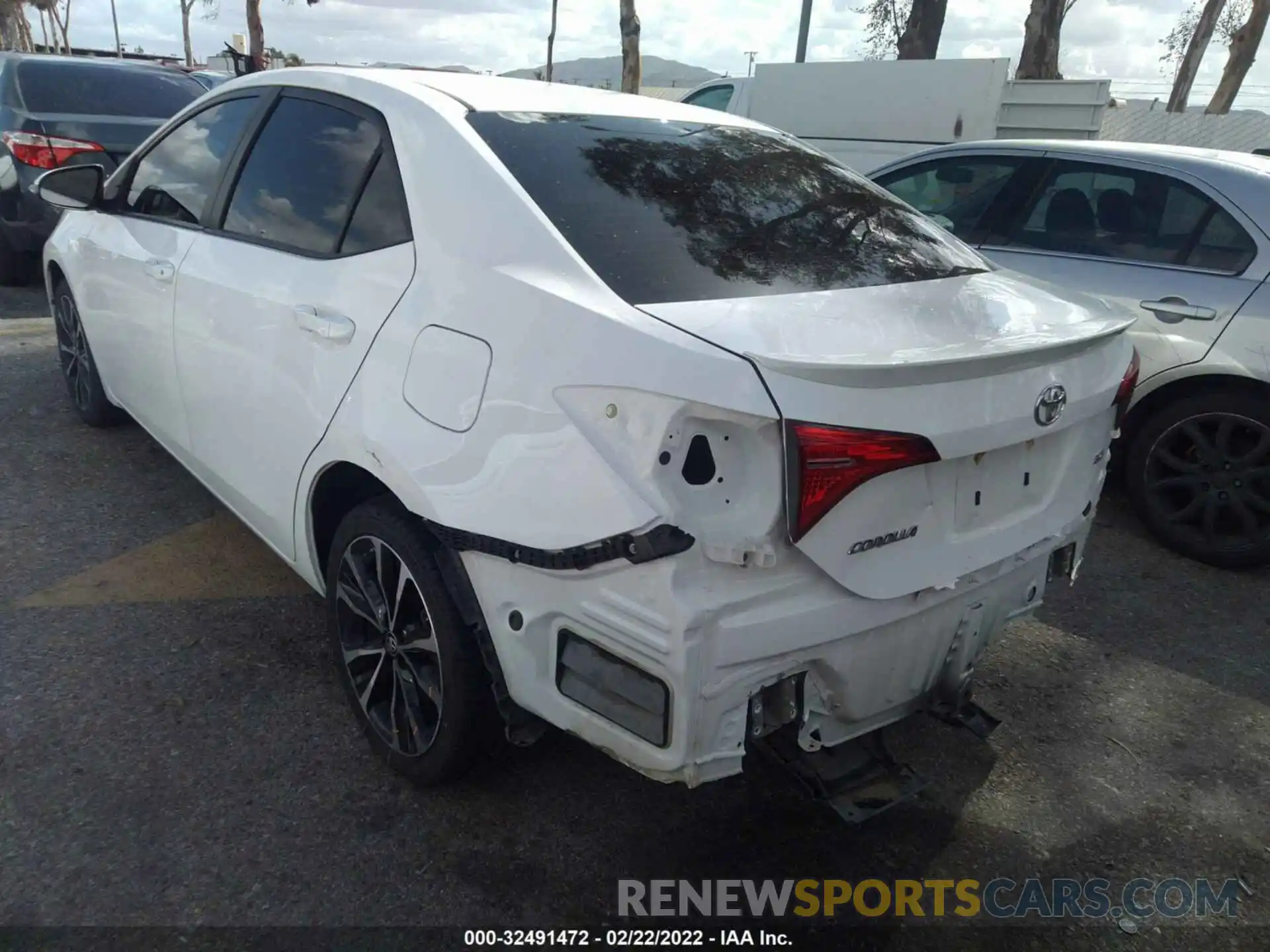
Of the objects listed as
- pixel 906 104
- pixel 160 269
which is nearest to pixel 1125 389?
pixel 160 269

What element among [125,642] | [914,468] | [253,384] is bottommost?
[125,642]

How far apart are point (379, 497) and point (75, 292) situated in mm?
2877

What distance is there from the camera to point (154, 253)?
11.6 ft

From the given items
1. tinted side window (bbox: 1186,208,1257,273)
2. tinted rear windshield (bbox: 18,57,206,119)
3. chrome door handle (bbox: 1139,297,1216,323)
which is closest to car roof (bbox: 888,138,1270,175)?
tinted side window (bbox: 1186,208,1257,273)

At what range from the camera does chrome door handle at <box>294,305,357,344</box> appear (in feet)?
8.00

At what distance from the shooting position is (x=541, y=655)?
2.05m

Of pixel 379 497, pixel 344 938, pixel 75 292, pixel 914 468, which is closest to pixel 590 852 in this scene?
pixel 344 938

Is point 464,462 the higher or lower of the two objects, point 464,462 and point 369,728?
the higher

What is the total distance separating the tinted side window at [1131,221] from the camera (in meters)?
4.17

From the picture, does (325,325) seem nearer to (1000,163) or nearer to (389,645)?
(389,645)

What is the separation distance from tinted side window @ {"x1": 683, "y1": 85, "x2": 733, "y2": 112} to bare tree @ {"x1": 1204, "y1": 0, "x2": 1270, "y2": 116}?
1452 cm

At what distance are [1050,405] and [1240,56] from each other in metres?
24.7

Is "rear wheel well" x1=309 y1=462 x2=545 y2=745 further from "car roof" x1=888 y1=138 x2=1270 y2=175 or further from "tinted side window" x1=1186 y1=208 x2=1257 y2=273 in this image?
"car roof" x1=888 y1=138 x2=1270 y2=175

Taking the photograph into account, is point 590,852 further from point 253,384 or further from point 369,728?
point 253,384
